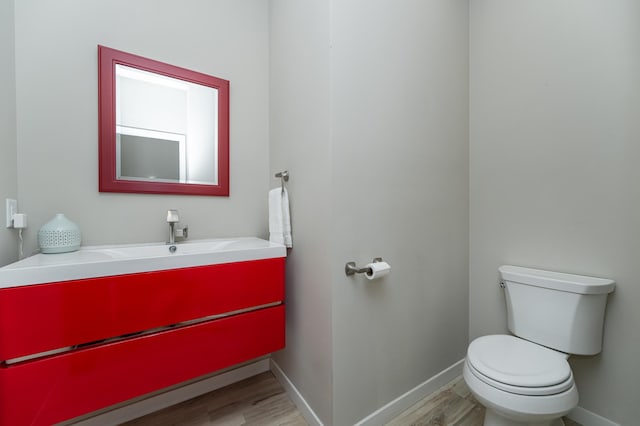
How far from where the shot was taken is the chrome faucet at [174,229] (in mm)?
1302

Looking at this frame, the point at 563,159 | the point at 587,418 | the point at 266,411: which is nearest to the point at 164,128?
the point at 266,411

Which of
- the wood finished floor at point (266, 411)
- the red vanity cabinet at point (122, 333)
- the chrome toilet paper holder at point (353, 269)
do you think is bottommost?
the wood finished floor at point (266, 411)

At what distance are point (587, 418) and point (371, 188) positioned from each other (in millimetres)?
1541

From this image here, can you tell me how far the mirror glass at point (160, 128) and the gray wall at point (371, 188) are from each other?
14.9 inches

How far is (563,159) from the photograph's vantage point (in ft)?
4.17

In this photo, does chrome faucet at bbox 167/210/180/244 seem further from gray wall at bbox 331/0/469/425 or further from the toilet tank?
the toilet tank

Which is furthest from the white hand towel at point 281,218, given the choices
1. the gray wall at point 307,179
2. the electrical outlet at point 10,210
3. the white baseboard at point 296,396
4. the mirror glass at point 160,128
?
the electrical outlet at point 10,210

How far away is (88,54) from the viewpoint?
121 centimetres

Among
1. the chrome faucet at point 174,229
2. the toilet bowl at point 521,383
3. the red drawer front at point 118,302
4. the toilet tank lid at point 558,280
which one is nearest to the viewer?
the red drawer front at point 118,302

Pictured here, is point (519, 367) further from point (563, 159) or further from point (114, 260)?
point (114, 260)

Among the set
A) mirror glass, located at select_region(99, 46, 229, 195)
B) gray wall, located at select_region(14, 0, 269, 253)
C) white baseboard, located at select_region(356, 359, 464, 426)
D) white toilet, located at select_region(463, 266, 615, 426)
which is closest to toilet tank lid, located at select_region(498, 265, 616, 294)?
white toilet, located at select_region(463, 266, 615, 426)

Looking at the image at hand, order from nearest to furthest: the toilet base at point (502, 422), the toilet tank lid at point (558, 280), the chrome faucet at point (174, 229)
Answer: the toilet base at point (502, 422)
the toilet tank lid at point (558, 280)
the chrome faucet at point (174, 229)

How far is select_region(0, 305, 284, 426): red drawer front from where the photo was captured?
79 centimetres

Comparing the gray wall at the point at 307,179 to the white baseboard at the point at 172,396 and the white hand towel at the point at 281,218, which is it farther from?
the white baseboard at the point at 172,396
